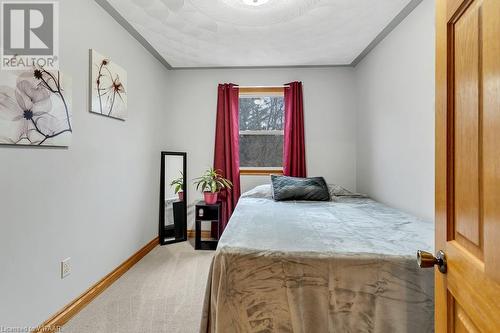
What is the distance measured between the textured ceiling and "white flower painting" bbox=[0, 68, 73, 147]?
97cm

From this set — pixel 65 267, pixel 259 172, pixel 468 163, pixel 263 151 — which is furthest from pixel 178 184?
pixel 468 163

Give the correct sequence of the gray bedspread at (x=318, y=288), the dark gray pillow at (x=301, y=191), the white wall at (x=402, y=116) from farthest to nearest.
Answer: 1. the dark gray pillow at (x=301, y=191)
2. the white wall at (x=402, y=116)
3. the gray bedspread at (x=318, y=288)

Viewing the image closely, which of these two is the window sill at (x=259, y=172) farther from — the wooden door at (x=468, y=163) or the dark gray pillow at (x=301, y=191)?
the wooden door at (x=468, y=163)

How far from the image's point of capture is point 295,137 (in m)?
3.64

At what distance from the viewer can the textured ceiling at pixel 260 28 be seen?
2242mm

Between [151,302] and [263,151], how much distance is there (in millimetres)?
2422

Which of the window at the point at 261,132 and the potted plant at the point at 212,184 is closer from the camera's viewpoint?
the potted plant at the point at 212,184

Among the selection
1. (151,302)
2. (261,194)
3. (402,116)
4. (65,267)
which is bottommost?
(151,302)

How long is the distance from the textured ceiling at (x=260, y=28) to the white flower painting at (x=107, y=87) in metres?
0.49

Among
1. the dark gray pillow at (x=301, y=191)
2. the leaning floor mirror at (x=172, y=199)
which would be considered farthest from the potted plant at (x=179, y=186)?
the dark gray pillow at (x=301, y=191)

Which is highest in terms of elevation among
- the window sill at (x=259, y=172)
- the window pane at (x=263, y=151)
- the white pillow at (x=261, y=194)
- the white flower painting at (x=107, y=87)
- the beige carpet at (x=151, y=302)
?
the white flower painting at (x=107, y=87)

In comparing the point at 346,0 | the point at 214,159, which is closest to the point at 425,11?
the point at 346,0

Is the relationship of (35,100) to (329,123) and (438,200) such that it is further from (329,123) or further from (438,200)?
(329,123)

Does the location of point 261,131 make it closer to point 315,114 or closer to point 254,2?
point 315,114
